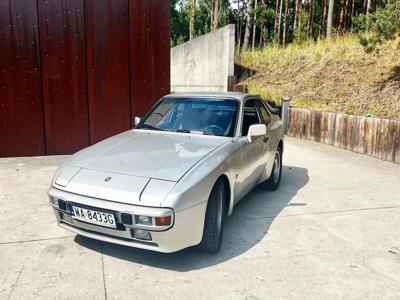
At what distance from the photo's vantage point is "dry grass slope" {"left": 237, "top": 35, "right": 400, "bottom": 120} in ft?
37.1

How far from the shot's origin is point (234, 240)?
3877mm

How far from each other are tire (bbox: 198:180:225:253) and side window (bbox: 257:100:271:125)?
2008 millimetres

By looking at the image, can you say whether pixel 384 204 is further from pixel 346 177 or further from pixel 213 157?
pixel 213 157

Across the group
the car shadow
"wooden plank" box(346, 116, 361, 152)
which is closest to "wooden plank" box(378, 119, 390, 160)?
"wooden plank" box(346, 116, 361, 152)

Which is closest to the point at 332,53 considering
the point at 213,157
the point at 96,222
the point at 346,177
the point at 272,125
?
the point at 346,177

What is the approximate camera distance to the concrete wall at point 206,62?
14812 mm

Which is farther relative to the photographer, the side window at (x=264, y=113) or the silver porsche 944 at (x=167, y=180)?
the side window at (x=264, y=113)

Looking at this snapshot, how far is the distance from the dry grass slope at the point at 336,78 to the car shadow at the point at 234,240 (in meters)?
6.17

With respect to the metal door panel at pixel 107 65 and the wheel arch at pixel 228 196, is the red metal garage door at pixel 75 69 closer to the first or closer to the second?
the metal door panel at pixel 107 65

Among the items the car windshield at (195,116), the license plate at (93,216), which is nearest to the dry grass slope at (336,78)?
the car windshield at (195,116)

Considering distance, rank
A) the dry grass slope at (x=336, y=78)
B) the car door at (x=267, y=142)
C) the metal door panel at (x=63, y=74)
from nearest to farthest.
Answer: the car door at (x=267, y=142) → the metal door panel at (x=63, y=74) → the dry grass slope at (x=336, y=78)

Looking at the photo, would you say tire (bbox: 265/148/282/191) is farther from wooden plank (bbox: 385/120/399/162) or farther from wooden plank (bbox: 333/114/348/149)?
wooden plank (bbox: 333/114/348/149)

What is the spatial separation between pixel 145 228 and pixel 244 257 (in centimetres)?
110

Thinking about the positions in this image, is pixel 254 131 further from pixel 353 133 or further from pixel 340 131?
pixel 340 131
